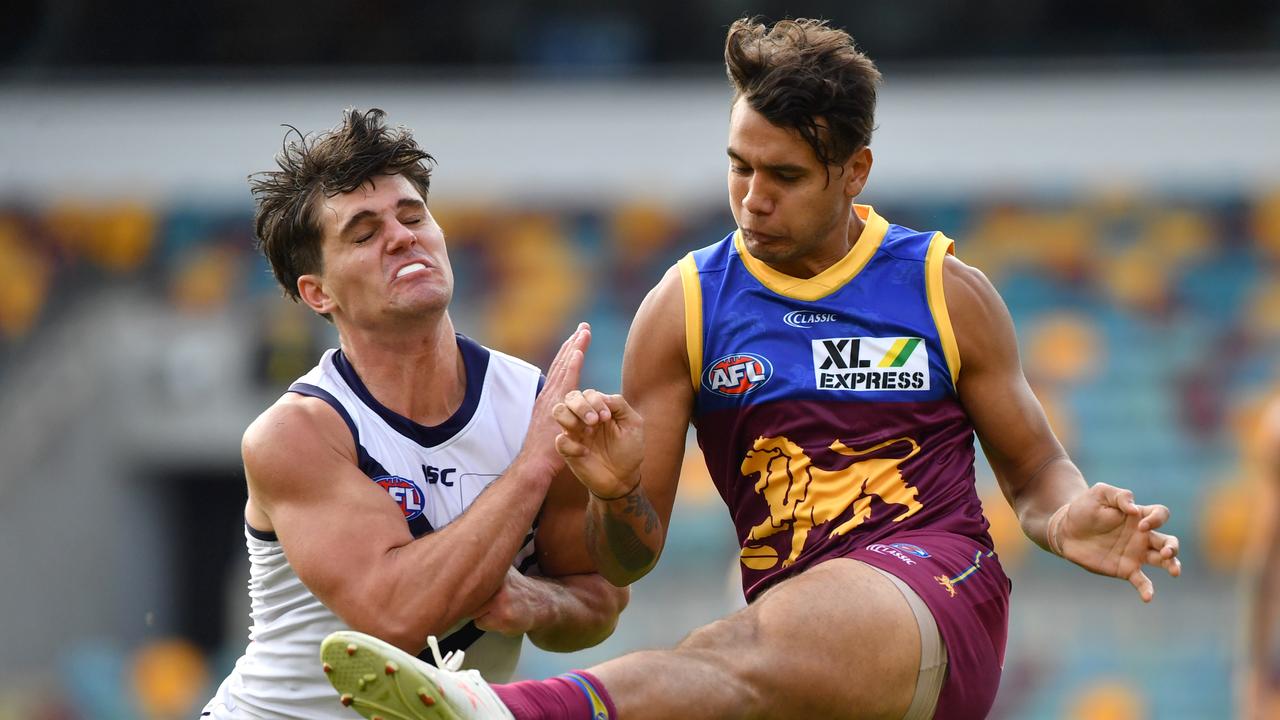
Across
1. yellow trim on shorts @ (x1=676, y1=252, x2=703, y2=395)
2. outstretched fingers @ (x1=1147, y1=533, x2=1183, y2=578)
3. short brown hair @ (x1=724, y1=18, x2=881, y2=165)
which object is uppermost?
short brown hair @ (x1=724, y1=18, x2=881, y2=165)

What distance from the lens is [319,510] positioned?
387cm

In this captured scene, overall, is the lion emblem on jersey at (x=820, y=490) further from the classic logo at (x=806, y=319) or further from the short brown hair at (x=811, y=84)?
the short brown hair at (x=811, y=84)

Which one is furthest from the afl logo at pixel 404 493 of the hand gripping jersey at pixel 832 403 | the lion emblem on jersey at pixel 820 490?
the lion emblem on jersey at pixel 820 490

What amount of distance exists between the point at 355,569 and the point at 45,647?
10037 millimetres

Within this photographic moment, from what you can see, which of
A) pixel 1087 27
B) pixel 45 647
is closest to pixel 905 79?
pixel 1087 27

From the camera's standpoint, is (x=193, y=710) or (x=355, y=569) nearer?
(x=355, y=569)

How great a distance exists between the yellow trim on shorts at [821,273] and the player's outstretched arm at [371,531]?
73cm

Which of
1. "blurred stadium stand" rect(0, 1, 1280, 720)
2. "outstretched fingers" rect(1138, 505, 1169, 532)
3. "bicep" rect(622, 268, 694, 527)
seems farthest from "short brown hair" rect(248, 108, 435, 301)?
"blurred stadium stand" rect(0, 1, 1280, 720)

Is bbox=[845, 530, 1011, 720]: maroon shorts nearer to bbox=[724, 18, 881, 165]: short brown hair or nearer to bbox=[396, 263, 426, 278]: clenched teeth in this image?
bbox=[724, 18, 881, 165]: short brown hair

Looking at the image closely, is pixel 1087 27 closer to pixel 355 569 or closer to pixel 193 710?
pixel 193 710

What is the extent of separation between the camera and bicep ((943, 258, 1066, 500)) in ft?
13.4

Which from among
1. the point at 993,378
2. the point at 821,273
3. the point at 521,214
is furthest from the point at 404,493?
the point at 521,214

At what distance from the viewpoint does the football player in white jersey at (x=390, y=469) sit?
3.82 meters

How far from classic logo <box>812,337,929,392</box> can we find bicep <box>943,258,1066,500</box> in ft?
0.43
